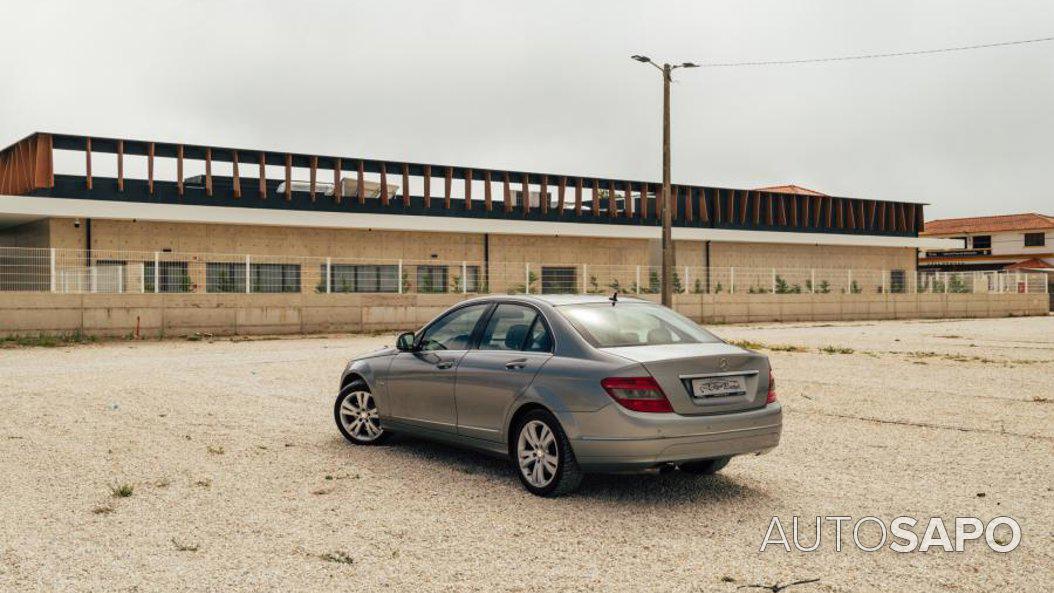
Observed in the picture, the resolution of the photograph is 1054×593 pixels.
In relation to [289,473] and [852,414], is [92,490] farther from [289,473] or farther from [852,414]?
[852,414]

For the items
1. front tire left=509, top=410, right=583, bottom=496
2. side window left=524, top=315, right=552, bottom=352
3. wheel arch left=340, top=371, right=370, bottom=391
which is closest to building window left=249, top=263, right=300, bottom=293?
wheel arch left=340, top=371, right=370, bottom=391

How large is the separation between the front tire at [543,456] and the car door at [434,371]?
818 millimetres

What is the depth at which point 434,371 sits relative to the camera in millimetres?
7289

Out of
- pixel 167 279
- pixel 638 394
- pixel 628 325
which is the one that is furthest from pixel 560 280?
pixel 638 394

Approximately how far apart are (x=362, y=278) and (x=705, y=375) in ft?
73.0

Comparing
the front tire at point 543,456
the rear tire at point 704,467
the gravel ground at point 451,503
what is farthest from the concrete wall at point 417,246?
the rear tire at point 704,467

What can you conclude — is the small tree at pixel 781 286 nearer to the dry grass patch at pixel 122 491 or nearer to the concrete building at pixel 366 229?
the concrete building at pixel 366 229

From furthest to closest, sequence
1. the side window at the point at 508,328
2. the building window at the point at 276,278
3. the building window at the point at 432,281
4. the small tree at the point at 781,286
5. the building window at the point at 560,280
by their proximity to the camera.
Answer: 1. the small tree at the point at 781,286
2. the building window at the point at 560,280
3. the building window at the point at 432,281
4. the building window at the point at 276,278
5. the side window at the point at 508,328

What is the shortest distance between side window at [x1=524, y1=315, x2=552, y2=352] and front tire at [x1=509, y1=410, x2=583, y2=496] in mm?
479

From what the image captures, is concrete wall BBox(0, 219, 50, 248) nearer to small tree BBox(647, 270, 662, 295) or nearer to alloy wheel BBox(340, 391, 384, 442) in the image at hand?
small tree BBox(647, 270, 662, 295)

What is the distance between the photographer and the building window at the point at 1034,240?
7912cm

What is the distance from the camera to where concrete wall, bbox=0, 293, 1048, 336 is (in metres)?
22.1

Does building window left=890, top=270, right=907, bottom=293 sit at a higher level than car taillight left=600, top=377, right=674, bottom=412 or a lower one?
higher

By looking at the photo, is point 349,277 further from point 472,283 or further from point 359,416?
point 359,416
